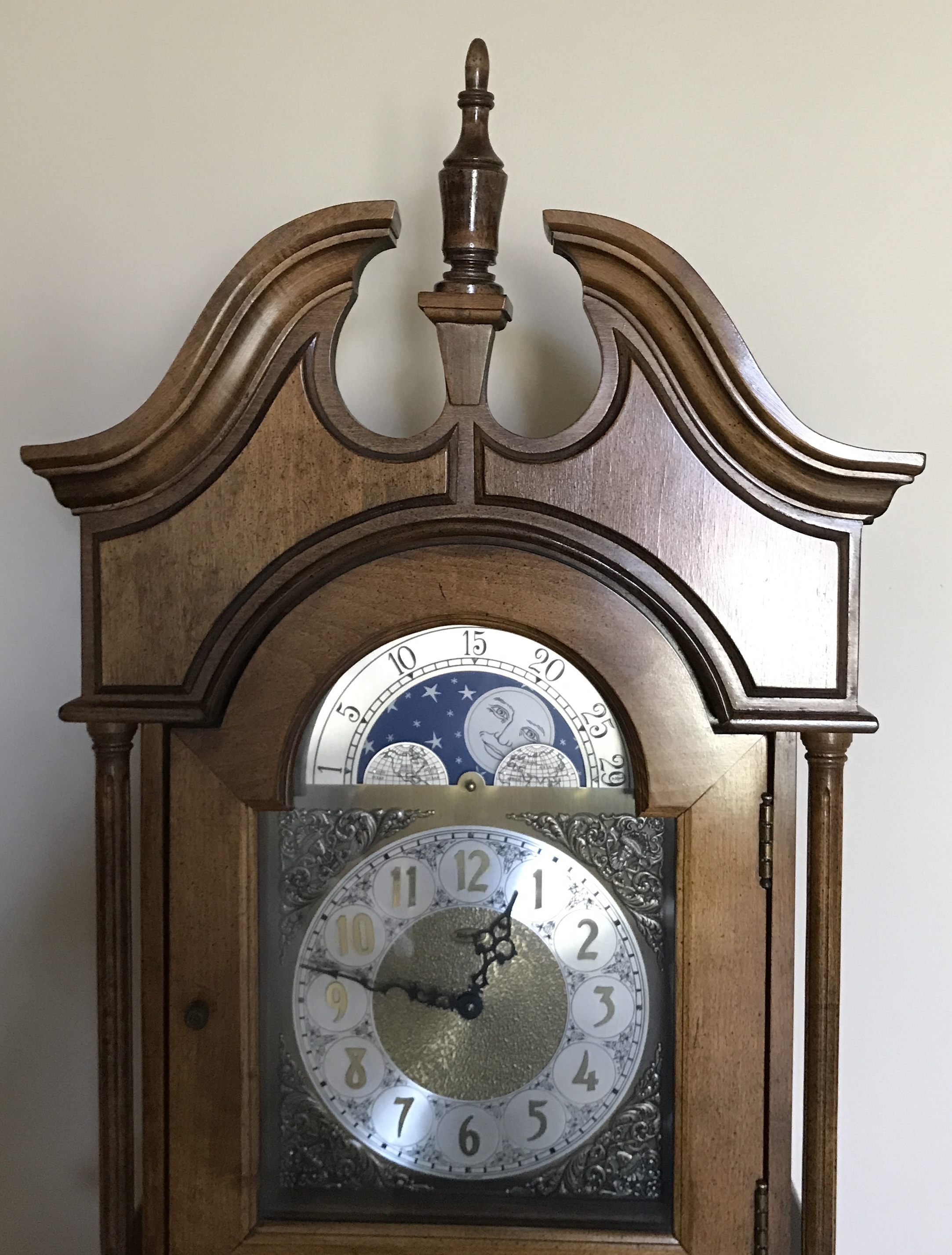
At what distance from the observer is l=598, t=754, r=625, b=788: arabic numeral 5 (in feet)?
3.07

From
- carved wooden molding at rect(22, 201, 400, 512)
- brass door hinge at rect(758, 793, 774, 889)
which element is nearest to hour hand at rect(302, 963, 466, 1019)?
brass door hinge at rect(758, 793, 774, 889)

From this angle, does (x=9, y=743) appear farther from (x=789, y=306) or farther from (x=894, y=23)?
(x=894, y=23)

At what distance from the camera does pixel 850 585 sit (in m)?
0.90

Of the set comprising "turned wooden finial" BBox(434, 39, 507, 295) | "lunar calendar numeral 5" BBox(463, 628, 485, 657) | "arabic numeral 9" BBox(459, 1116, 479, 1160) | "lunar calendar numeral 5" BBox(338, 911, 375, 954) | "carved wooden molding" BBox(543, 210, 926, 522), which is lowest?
"arabic numeral 9" BBox(459, 1116, 479, 1160)

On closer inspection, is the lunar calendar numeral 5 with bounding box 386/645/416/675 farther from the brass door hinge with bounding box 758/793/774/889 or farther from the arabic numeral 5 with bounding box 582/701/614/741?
the brass door hinge with bounding box 758/793/774/889

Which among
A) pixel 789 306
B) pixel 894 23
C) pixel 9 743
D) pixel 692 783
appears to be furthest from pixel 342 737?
pixel 894 23

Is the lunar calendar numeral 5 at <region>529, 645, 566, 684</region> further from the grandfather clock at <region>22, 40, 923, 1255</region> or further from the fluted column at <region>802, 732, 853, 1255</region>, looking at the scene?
the fluted column at <region>802, 732, 853, 1255</region>

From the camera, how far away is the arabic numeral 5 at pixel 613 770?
935 millimetres

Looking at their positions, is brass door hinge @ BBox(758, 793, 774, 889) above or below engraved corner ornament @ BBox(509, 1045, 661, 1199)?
above

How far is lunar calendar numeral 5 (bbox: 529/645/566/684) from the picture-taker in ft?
3.06

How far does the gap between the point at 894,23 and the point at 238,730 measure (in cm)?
105

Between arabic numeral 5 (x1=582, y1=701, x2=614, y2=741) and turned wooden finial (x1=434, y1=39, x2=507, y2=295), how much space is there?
0.35 m

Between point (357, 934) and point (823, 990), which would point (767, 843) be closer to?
point (823, 990)

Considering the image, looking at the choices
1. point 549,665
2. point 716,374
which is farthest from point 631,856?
point 716,374
